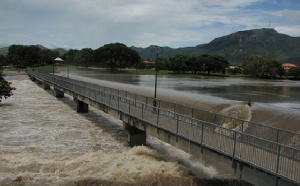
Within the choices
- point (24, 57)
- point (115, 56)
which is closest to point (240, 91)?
point (115, 56)

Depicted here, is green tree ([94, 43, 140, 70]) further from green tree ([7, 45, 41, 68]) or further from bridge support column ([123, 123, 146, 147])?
bridge support column ([123, 123, 146, 147])

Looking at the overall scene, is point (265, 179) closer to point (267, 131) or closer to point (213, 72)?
point (267, 131)

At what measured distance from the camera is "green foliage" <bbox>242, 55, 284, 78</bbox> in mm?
134750

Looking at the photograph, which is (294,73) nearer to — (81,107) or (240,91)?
(240,91)

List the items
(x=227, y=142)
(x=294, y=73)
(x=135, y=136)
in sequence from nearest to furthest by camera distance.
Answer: (x=227, y=142) < (x=135, y=136) < (x=294, y=73)

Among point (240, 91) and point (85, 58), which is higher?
point (85, 58)

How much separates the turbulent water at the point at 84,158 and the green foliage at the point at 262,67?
11409 centimetres

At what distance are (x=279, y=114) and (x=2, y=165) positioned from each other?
1940 centimetres

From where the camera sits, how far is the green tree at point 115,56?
159625mm

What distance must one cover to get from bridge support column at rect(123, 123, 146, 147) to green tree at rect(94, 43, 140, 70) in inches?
5419

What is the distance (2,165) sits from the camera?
18719mm

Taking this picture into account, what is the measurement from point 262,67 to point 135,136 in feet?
399

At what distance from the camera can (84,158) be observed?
2033 cm

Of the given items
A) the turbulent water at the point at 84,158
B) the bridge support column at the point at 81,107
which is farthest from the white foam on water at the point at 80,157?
the bridge support column at the point at 81,107
